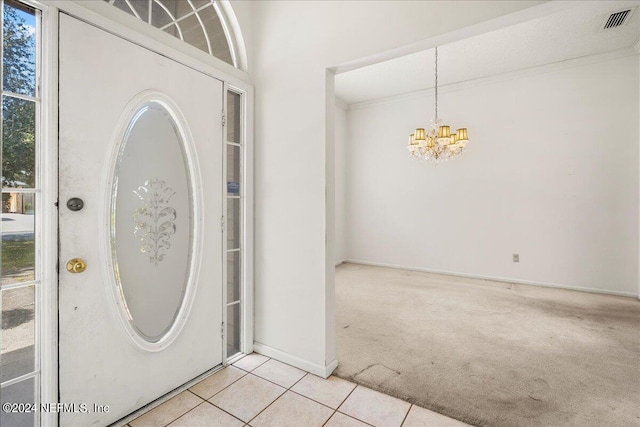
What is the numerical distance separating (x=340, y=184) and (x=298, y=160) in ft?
12.9

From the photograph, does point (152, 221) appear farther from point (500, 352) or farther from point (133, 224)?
point (500, 352)

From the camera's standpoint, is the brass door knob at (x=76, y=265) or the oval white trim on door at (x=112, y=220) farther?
the oval white trim on door at (x=112, y=220)

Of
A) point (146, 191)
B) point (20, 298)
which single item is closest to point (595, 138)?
point (146, 191)

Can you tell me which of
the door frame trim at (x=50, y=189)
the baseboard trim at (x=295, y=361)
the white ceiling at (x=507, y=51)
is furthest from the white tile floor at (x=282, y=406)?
the white ceiling at (x=507, y=51)

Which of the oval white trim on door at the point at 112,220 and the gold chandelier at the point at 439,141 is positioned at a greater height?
the gold chandelier at the point at 439,141

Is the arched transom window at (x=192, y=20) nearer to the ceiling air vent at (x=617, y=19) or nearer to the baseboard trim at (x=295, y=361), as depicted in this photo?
the baseboard trim at (x=295, y=361)

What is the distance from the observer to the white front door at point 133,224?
152cm

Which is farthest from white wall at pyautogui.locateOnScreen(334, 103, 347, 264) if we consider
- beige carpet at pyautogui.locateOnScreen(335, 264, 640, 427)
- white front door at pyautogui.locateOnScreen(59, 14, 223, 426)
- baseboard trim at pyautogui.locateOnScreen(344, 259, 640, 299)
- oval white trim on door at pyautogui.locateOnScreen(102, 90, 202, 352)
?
oval white trim on door at pyautogui.locateOnScreen(102, 90, 202, 352)

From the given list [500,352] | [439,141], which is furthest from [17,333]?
[439,141]

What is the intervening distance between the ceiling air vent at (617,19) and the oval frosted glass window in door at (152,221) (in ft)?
14.8

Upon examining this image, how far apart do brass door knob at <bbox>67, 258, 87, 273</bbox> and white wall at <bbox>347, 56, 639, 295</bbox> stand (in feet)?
16.2

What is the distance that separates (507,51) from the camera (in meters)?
3.93

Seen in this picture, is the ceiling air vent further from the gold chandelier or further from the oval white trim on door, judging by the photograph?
the oval white trim on door

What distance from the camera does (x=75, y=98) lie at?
1509 mm
